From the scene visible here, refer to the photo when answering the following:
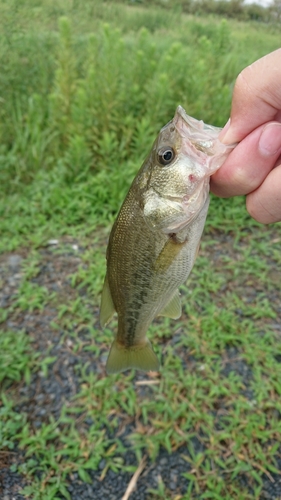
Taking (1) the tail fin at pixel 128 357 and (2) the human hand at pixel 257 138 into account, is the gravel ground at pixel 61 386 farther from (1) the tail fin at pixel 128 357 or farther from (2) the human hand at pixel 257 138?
(2) the human hand at pixel 257 138

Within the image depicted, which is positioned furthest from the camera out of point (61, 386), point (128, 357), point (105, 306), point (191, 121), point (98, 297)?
point (98, 297)

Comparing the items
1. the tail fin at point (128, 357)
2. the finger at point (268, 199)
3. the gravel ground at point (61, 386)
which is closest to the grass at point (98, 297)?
the gravel ground at point (61, 386)

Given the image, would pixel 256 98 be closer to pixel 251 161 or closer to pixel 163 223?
pixel 251 161

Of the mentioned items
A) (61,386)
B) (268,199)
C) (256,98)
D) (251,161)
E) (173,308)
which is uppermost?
(256,98)

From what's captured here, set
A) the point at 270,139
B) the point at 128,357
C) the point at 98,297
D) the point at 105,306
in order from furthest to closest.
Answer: the point at 98,297 → the point at 128,357 → the point at 105,306 → the point at 270,139

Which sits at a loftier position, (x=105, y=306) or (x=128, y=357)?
(x=105, y=306)

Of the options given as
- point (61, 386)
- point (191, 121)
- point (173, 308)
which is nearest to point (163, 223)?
point (191, 121)

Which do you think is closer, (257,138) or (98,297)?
(257,138)

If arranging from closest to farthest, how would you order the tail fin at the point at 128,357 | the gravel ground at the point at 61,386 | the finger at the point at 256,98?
the finger at the point at 256,98 < the tail fin at the point at 128,357 < the gravel ground at the point at 61,386
